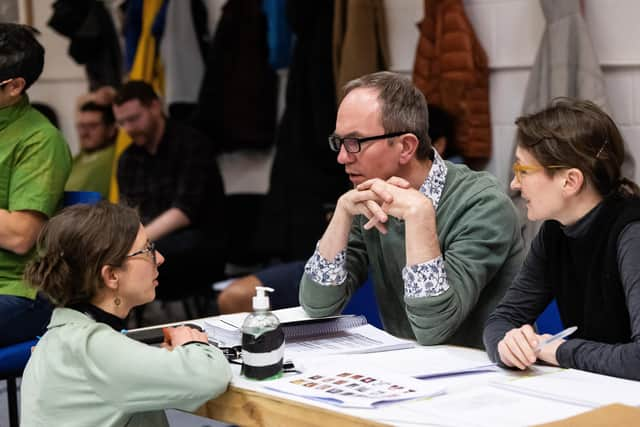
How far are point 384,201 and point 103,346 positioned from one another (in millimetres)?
726

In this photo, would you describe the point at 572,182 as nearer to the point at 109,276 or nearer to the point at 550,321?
the point at 550,321

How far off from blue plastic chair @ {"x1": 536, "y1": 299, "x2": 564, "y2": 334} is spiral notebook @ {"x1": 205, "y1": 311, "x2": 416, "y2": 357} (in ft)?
1.28

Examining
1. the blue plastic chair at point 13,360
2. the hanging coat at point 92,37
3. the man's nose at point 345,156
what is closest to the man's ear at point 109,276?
the man's nose at point 345,156

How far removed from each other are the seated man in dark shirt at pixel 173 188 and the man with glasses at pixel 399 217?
7.26ft

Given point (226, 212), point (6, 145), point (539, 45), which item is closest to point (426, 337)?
point (6, 145)

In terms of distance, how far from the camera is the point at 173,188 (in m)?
4.82

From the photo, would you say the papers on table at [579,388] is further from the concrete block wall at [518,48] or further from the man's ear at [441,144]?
the man's ear at [441,144]

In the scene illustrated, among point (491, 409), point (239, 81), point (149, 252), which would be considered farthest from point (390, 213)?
point (239, 81)

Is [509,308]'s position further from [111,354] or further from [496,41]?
[496,41]

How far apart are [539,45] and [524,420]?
2.82 m

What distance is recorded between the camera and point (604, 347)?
192cm

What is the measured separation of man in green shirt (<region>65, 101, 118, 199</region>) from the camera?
5.75 metres

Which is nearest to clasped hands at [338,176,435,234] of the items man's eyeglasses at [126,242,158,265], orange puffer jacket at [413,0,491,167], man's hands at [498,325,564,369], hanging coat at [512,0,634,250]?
man's hands at [498,325,564,369]

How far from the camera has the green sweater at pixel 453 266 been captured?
2.19 meters
